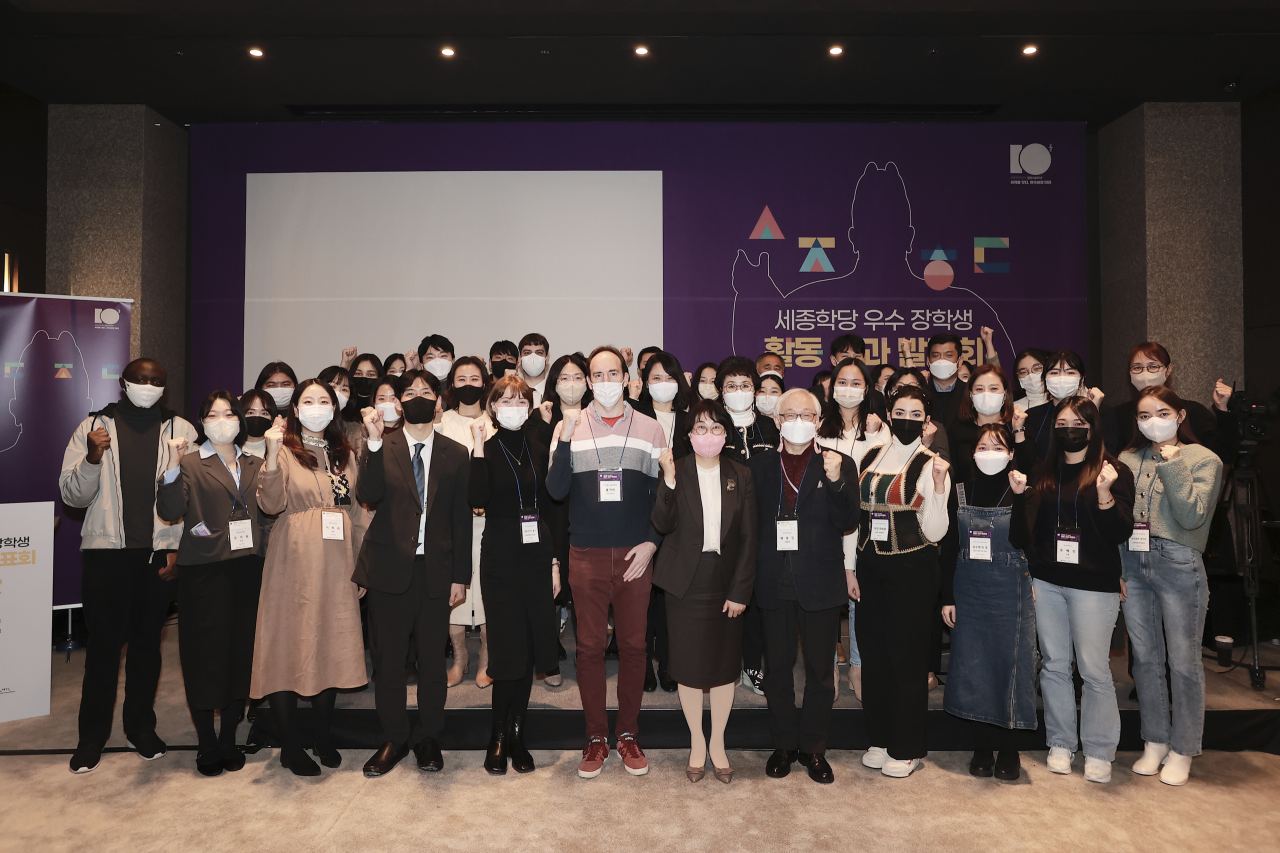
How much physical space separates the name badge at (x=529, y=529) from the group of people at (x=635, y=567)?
0.06ft

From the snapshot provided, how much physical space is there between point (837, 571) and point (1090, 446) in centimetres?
126

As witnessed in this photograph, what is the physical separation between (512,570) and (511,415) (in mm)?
700

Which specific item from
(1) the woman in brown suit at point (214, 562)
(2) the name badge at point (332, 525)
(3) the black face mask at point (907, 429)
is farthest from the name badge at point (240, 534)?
(3) the black face mask at point (907, 429)

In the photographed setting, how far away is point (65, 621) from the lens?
19.4ft

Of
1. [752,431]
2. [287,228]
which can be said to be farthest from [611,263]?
[752,431]

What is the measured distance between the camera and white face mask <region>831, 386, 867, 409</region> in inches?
159

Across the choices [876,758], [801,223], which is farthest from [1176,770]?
[801,223]

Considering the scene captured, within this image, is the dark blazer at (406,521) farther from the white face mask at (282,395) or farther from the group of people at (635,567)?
the white face mask at (282,395)

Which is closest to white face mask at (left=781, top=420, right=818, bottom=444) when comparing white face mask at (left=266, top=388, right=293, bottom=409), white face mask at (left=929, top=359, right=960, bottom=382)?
white face mask at (left=929, top=359, right=960, bottom=382)

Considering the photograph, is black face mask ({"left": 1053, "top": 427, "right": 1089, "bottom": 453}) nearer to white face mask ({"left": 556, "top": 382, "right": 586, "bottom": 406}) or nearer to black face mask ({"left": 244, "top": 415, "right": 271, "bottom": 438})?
white face mask ({"left": 556, "top": 382, "right": 586, "bottom": 406})

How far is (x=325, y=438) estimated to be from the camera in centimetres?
395

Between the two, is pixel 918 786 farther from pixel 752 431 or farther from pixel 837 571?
pixel 752 431

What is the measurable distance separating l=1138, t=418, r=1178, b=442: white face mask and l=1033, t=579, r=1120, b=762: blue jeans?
0.75 metres

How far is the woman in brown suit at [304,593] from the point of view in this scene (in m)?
3.67
